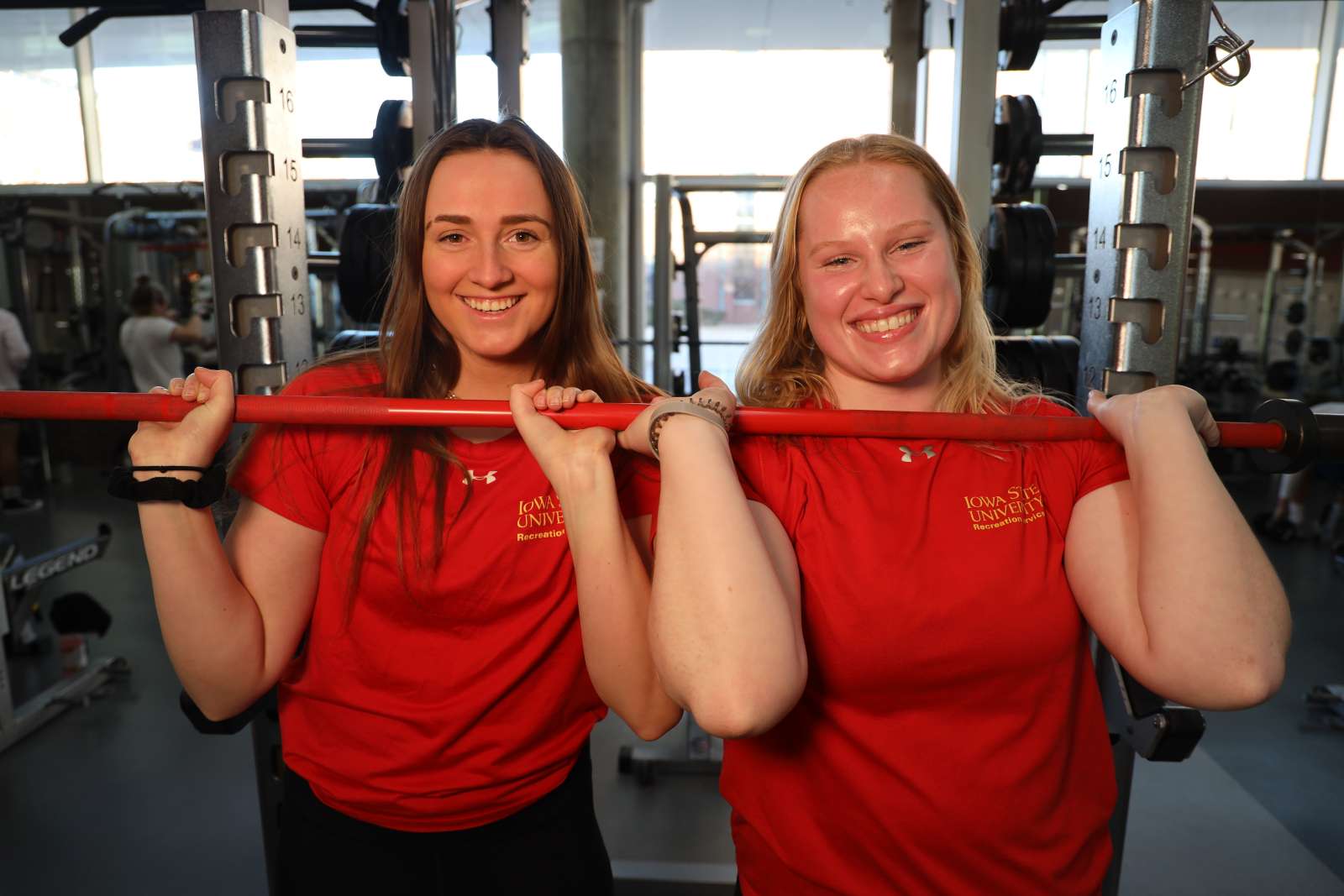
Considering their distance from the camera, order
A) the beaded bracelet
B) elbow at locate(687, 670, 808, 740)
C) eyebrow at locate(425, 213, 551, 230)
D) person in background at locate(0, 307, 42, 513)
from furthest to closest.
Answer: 1. person in background at locate(0, 307, 42, 513)
2. eyebrow at locate(425, 213, 551, 230)
3. the beaded bracelet
4. elbow at locate(687, 670, 808, 740)

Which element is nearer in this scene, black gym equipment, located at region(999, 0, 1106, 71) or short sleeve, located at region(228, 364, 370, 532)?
short sleeve, located at region(228, 364, 370, 532)

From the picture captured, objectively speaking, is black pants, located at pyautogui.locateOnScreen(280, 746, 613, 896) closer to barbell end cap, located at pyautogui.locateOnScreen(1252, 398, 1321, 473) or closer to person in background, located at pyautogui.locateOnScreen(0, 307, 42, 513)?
barbell end cap, located at pyautogui.locateOnScreen(1252, 398, 1321, 473)

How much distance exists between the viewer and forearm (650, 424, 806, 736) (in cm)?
81

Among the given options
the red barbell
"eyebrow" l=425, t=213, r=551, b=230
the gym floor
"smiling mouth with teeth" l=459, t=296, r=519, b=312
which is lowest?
the gym floor

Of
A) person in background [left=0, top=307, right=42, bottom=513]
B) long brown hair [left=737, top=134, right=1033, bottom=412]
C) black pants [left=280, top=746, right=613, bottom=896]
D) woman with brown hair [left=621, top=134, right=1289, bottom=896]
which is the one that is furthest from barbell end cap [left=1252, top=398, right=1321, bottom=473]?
person in background [left=0, top=307, right=42, bottom=513]

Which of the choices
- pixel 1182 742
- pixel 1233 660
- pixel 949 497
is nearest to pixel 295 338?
pixel 949 497

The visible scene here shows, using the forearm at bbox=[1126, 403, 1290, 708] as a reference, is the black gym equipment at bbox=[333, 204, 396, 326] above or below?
above

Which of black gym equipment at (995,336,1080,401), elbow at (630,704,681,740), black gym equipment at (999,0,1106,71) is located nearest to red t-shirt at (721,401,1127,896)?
elbow at (630,704,681,740)

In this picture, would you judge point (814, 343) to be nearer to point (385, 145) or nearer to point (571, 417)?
point (571, 417)

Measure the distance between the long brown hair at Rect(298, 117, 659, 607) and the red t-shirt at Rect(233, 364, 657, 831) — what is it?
0.01 metres

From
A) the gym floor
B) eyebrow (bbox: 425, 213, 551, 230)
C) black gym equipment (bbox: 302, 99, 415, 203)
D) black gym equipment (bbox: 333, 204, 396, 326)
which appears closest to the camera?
eyebrow (bbox: 425, 213, 551, 230)

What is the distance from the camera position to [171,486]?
100 centimetres

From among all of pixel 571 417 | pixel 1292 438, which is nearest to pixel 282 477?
pixel 571 417

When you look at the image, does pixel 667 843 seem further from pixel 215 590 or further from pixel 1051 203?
pixel 1051 203
